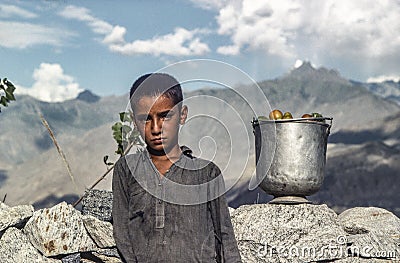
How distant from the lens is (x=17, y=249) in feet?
11.9

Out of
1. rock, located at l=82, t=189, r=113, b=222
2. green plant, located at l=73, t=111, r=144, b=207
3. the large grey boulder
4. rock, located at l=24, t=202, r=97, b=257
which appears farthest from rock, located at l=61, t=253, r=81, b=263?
the large grey boulder

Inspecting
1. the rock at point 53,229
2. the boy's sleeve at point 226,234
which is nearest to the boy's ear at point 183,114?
the boy's sleeve at point 226,234

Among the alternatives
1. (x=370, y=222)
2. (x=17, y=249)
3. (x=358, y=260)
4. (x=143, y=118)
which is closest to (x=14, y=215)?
(x=17, y=249)

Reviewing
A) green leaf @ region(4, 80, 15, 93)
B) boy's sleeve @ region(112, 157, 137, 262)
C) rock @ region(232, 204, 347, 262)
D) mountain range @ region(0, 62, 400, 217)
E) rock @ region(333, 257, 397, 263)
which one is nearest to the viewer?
boy's sleeve @ region(112, 157, 137, 262)

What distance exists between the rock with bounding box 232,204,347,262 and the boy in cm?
127

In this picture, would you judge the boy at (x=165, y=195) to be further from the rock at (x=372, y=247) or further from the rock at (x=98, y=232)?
the rock at (x=372, y=247)

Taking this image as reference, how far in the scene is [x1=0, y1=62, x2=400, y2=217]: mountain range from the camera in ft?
10.1

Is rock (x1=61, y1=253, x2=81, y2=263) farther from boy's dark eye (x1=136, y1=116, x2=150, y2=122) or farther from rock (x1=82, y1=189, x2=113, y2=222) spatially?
boy's dark eye (x1=136, y1=116, x2=150, y2=122)

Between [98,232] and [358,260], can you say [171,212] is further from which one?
[358,260]

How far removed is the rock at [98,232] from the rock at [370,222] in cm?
196

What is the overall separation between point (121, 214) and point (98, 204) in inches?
55.8

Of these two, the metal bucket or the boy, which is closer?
the boy

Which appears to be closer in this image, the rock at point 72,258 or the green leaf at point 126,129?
the rock at point 72,258

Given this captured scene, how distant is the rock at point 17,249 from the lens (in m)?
3.59
